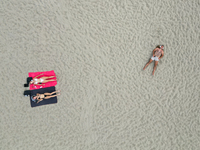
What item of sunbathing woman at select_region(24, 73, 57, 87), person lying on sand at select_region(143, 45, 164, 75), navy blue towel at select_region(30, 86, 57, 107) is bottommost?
navy blue towel at select_region(30, 86, 57, 107)

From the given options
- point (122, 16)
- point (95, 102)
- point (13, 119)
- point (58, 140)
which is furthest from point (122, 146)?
point (122, 16)

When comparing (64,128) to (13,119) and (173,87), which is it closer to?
(13,119)

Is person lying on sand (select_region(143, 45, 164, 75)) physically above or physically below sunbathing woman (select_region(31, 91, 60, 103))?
above

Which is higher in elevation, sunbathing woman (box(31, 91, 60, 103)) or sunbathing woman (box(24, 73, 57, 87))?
sunbathing woman (box(24, 73, 57, 87))

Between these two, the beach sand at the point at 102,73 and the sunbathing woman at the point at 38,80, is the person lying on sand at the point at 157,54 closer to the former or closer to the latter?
the beach sand at the point at 102,73

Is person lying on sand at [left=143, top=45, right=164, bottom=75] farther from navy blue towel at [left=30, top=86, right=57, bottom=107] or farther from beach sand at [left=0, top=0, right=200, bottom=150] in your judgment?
navy blue towel at [left=30, top=86, right=57, bottom=107]

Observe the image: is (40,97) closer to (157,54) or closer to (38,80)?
(38,80)

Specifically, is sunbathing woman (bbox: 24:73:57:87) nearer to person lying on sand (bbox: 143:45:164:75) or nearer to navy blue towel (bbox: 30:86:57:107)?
navy blue towel (bbox: 30:86:57:107)

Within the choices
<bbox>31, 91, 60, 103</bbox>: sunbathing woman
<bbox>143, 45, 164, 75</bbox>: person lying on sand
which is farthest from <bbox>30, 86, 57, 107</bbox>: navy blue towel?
<bbox>143, 45, 164, 75</bbox>: person lying on sand

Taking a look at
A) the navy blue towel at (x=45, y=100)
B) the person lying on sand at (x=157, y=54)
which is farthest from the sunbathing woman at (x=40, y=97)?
the person lying on sand at (x=157, y=54)
